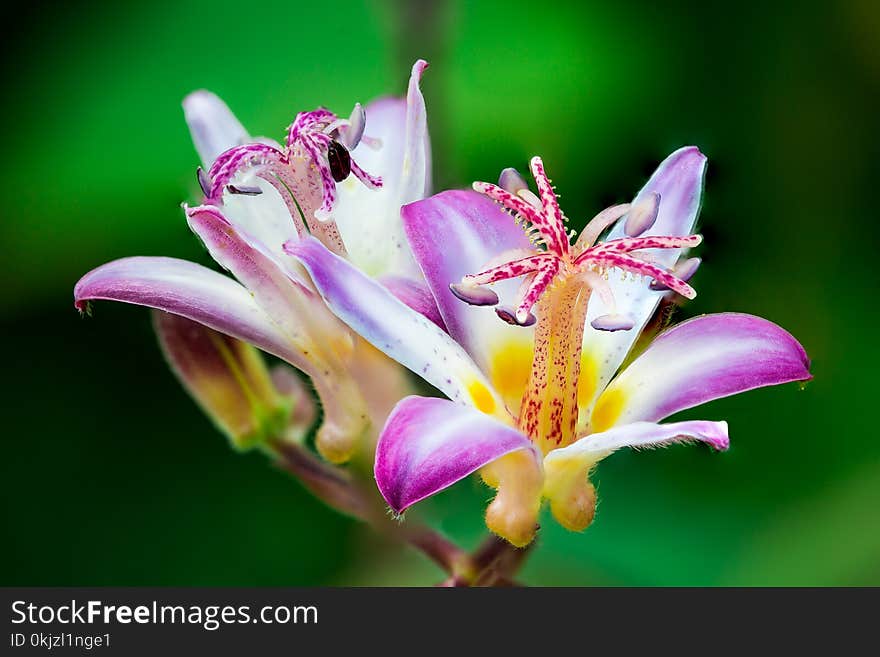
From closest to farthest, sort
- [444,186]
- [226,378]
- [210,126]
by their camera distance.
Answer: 1. [210,126]
2. [226,378]
3. [444,186]

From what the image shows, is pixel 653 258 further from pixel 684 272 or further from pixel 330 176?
pixel 330 176

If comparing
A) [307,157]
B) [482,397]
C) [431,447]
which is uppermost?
[307,157]

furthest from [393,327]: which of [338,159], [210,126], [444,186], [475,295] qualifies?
[444,186]

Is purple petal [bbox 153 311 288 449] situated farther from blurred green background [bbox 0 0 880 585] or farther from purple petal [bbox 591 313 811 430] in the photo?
purple petal [bbox 591 313 811 430]

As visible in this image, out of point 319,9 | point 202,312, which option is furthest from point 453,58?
point 202,312

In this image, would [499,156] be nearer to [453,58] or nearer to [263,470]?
[453,58]

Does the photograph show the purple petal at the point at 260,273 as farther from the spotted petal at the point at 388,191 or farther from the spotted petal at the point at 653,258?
the spotted petal at the point at 653,258

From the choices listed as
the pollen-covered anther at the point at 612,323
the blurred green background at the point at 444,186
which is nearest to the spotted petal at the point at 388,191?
the pollen-covered anther at the point at 612,323
